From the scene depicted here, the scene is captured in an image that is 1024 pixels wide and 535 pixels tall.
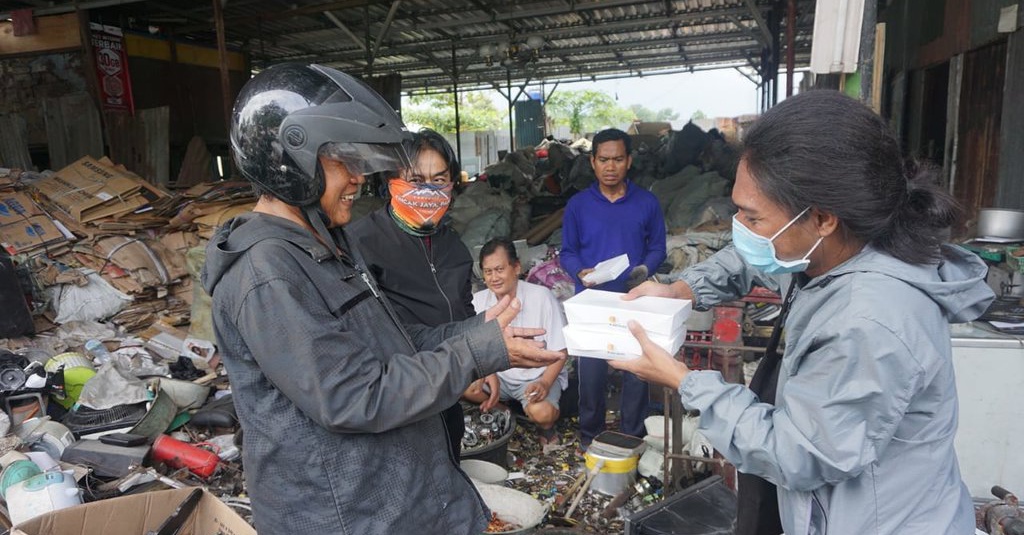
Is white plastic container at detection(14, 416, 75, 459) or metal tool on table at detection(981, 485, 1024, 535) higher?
metal tool on table at detection(981, 485, 1024, 535)

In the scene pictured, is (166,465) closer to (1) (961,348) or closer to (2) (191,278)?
(2) (191,278)

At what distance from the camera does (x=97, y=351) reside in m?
5.64

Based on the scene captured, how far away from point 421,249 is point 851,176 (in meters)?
1.82

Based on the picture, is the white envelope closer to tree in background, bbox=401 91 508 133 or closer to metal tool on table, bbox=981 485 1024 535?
metal tool on table, bbox=981 485 1024 535

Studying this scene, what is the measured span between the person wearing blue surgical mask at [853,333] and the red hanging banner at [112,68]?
32.3 ft

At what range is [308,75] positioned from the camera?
1409 mm

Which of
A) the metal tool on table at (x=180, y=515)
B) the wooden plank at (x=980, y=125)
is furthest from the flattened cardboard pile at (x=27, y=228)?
the wooden plank at (x=980, y=125)

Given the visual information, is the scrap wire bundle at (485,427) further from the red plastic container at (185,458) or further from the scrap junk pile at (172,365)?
the red plastic container at (185,458)

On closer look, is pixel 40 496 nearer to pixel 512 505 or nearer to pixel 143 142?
pixel 512 505

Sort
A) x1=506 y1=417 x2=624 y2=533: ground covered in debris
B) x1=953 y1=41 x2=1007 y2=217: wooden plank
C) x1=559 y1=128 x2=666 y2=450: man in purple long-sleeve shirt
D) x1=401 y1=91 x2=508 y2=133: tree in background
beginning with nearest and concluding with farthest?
x1=506 y1=417 x2=624 y2=533: ground covered in debris, x1=559 y1=128 x2=666 y2=450: man in purple long-sleeve shirt, x1=953 y1=41 x2=1007 y2=217: wooden plank, x1=401 y1=91 x2=508 y2=133: tree in background

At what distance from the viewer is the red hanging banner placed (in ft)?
28.7

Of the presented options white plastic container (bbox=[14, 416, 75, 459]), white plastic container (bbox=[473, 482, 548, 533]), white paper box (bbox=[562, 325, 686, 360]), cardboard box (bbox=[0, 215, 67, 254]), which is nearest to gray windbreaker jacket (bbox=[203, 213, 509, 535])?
white paper box (bbox=[562, 325, 686, 360])

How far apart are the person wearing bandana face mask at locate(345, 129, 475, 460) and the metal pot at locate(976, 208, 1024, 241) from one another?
12.2 feet

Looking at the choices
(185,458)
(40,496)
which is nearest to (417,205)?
(40,496)
